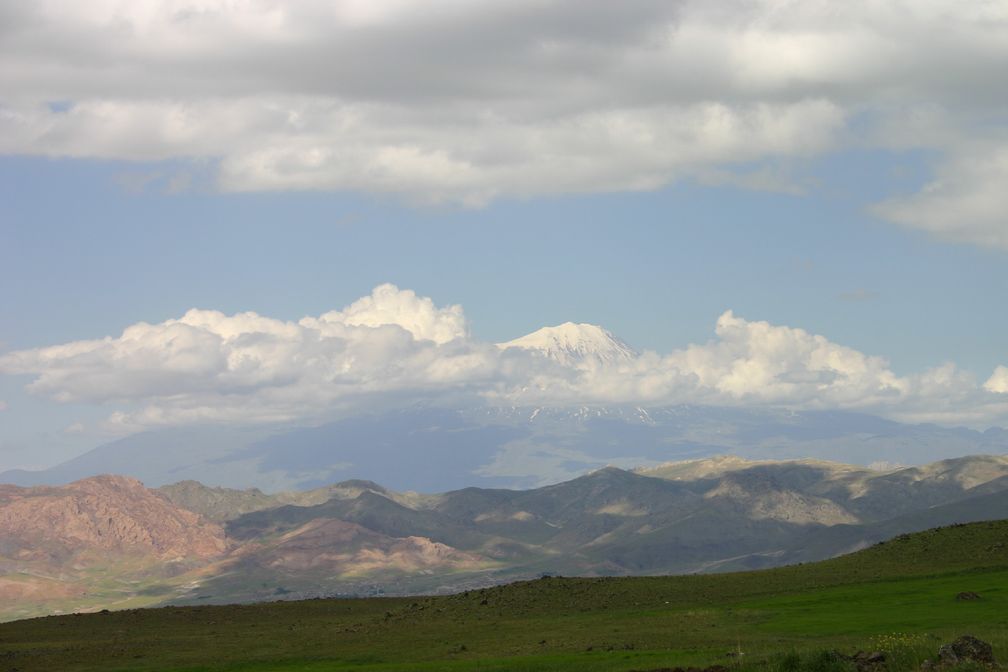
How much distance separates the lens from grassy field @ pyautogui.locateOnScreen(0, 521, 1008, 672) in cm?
5922

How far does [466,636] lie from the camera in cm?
7906

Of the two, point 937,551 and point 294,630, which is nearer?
point 294,630

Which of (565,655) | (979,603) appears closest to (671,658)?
(565,655)

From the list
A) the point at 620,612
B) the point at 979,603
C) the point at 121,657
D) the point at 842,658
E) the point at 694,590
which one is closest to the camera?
the point at 842,658

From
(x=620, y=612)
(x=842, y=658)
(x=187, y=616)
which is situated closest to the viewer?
(x=842, y=658)

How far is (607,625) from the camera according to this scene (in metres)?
78.9

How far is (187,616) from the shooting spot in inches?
4146

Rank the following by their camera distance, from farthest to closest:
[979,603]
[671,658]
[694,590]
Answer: [694,590] → [979,603] → [671,658]

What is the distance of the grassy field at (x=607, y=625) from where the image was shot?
59.2m

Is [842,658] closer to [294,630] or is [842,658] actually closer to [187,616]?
[294,630]

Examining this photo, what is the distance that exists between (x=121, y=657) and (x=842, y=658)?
51.9 meters

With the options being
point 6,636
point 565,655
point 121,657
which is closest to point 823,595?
point 565,655

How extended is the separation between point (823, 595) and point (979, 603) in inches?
576

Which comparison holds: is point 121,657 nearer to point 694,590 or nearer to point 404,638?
point 404,638
